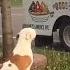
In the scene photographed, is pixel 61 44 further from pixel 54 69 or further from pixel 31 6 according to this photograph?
pixel 54 69

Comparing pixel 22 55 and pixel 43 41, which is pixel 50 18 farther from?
pixel 22 55

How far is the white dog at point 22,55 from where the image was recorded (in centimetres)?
358

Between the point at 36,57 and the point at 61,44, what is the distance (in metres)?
4.23

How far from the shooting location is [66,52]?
9164 millimetres

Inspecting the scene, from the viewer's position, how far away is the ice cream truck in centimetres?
943

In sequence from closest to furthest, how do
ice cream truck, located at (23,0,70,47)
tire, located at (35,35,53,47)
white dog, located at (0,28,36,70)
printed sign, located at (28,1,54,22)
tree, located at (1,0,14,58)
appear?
1. white dog, located at (0,28,36,70)
2. tree, located at (1,0,14,58)
3. ice cream truck, located at (23,0,70,47)
4. printed sign, located at (28,1,54,22)
5. tire, located at (35,35,53,47)

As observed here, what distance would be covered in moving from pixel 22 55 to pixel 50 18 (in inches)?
237

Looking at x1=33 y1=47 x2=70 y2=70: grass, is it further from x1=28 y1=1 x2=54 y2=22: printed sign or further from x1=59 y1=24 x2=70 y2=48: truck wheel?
x1=28 y1=1 x2=54 y2=22: printed sign

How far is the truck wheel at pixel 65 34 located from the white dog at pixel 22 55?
233 inches

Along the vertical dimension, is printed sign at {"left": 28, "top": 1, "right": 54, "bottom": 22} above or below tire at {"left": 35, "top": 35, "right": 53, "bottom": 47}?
above

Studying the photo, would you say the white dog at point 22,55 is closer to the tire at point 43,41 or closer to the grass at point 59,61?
the grass at point 59,61

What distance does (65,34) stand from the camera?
31.9ft

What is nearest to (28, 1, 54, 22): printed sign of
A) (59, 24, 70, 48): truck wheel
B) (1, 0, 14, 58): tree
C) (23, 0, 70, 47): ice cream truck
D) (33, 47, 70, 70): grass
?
(23, 0, 70, 47): ice cream truck

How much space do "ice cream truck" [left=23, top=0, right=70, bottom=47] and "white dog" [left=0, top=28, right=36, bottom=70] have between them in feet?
18.5
